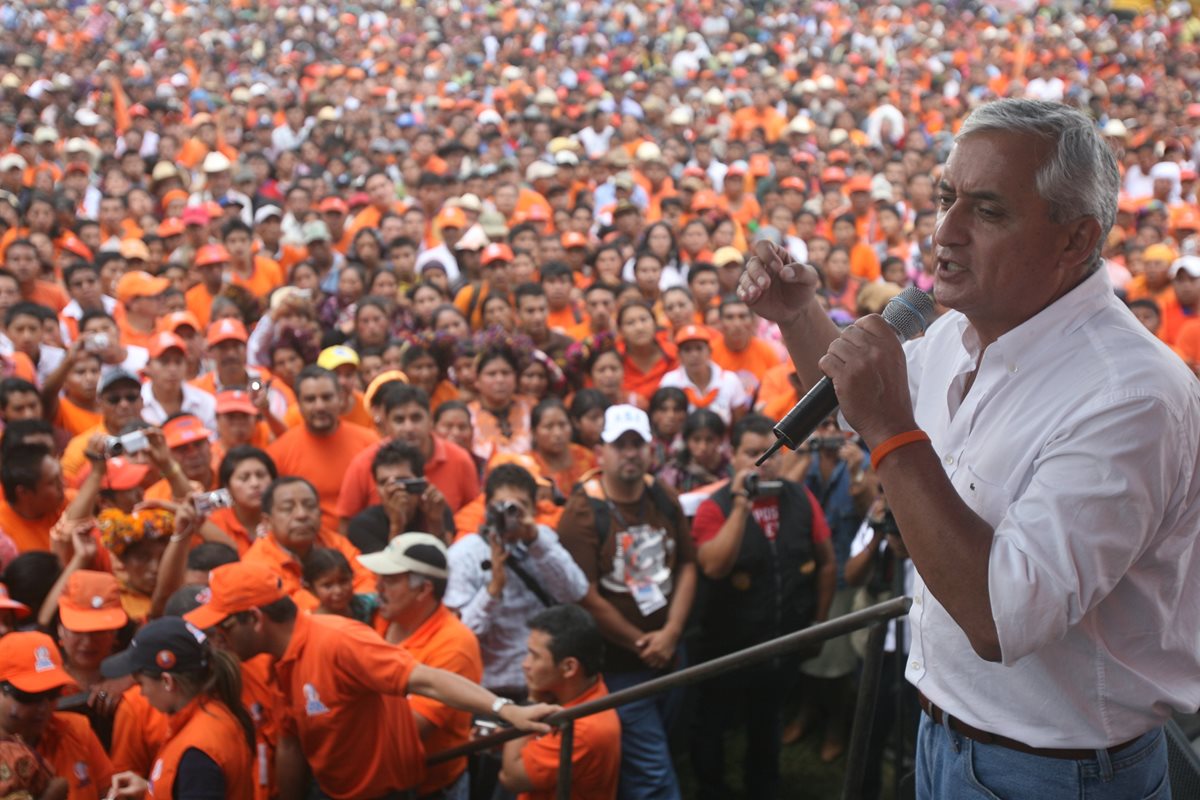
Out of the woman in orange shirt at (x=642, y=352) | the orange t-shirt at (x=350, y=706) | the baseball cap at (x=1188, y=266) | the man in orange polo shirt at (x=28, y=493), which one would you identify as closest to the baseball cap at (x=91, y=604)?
the orange t-shirt at (x=350, y=706)

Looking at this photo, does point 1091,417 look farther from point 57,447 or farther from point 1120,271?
point 1120,271

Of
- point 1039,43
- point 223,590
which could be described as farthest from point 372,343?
point 1039,43

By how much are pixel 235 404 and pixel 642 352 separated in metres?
2.59

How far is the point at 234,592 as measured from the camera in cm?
354

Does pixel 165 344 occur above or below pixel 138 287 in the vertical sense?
above

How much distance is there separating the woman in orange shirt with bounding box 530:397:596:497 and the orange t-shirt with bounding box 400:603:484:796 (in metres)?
1.65

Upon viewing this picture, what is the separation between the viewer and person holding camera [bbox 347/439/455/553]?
15.6ft

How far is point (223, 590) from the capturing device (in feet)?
11.6

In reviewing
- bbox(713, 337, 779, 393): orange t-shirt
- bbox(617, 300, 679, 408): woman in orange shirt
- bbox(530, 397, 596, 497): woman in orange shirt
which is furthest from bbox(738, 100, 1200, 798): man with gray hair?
bbox(713, 337, 779, 393): orange t-shirt

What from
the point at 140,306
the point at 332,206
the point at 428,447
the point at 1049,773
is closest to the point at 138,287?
the point at 140,306

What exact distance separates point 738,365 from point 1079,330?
5.77 m

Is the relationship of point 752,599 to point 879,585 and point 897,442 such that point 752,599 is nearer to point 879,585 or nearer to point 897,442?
point 879,585

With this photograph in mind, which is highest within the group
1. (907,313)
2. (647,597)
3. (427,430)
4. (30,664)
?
(907,313)

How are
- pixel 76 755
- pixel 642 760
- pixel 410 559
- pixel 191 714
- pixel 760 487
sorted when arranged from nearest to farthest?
pixel 191 714 → pixel 76 755 → pixel 410 559 → pixel 642 760 → pixel 760 487
